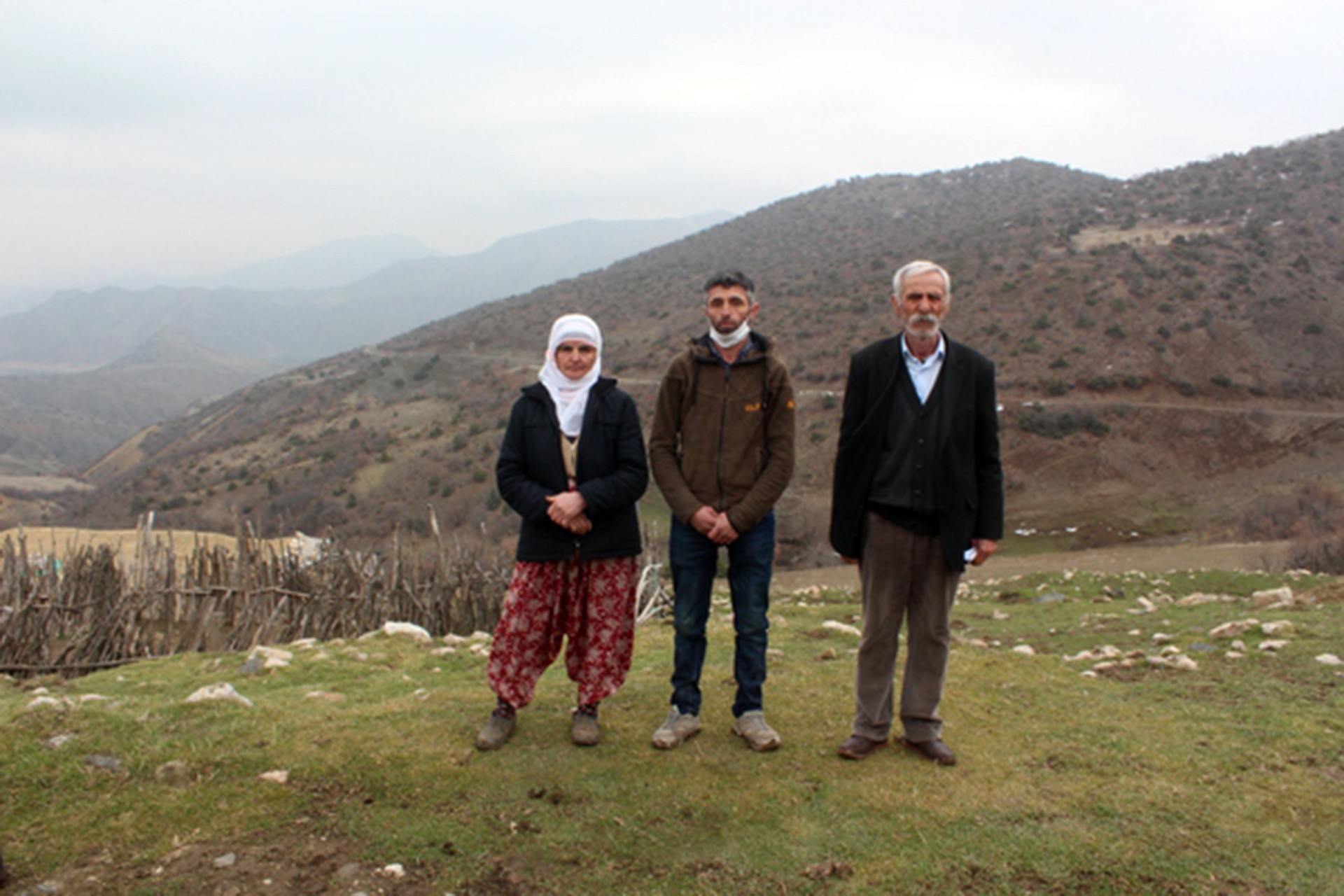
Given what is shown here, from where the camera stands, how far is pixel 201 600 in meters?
6.78

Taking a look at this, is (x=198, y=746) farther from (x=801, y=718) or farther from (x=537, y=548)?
(x=801, y=718)

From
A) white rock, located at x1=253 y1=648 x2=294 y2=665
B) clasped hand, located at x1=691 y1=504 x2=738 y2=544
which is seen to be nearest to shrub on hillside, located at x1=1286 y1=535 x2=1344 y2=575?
clasped hand, located at x1=691 y1=504 x2=738 y2=544

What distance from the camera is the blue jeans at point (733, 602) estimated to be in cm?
357

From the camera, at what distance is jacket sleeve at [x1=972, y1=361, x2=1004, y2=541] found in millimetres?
3357

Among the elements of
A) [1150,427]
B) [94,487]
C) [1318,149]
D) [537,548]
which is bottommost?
[94,487]

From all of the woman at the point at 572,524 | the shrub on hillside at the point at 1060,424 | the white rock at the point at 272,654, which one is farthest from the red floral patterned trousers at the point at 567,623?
the shrub on hillside at the point at 1060,424

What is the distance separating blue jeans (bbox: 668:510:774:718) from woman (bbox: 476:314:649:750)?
0.72 ft

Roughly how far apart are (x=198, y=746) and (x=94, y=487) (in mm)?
44963

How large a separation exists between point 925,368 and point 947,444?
306 millimetres

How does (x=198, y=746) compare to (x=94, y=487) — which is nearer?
(x=198, y=746)

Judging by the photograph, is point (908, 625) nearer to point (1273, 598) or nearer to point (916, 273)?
point (916, 273)

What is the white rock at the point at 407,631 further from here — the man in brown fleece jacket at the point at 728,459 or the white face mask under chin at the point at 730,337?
the white face mask under chin at the point at 730,337

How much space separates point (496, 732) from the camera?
367 centimetres

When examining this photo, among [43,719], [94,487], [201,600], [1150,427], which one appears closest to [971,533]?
[43,719]
